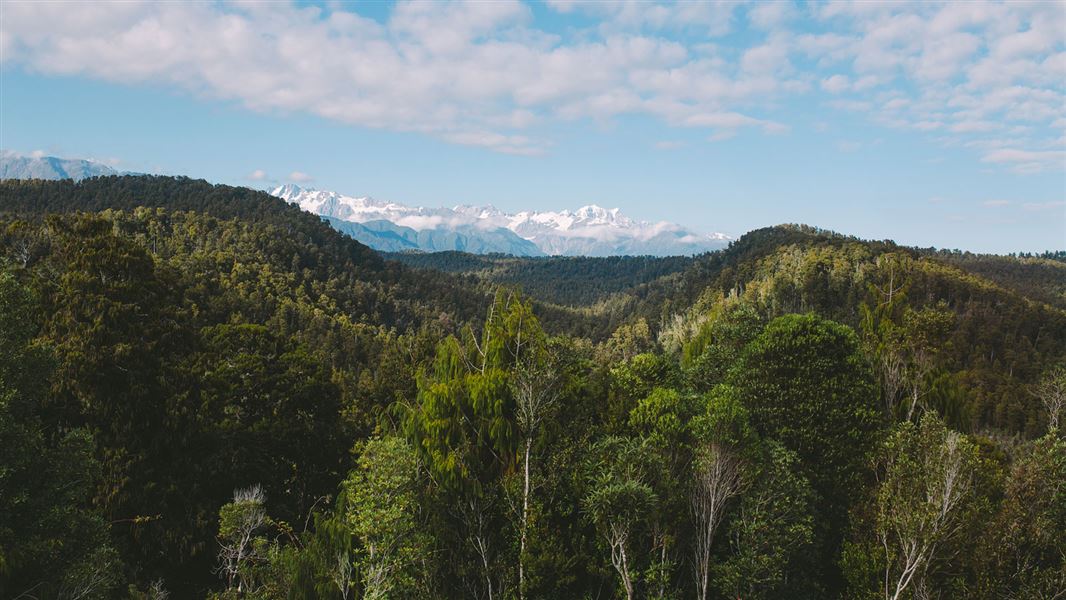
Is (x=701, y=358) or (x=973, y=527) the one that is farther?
(x=701, y=358)

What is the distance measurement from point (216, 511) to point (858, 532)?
93.9 feet

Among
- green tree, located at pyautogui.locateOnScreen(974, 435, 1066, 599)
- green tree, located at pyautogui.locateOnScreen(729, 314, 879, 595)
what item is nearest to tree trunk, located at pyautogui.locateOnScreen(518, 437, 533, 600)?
green tree, located at pyautogui.locateOnScreen(729, 314, 879, 595)

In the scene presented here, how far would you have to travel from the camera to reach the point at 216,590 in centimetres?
2802

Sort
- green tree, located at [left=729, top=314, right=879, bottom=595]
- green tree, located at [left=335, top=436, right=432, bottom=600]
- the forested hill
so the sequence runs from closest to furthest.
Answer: green tree, located at [left=335, top=436, right=432, bottom=600] < the forested hill < green tree, located at [left=729, top=314, right=879, bottom=595]

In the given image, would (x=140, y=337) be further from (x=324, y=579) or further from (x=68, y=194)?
(x=68, y=194)

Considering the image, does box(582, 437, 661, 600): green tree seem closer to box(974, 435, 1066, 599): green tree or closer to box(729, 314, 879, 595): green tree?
box(729, 314, 879, 595): green tree

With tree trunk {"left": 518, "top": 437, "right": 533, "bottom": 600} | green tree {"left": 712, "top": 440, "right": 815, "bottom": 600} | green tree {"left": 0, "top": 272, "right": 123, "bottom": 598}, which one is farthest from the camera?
green tree {"left": 712, "top": 440, "right": 815, "bottom": 600}

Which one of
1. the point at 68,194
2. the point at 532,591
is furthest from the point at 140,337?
the point at 68,194

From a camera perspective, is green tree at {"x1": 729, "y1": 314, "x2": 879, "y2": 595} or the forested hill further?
green tree at {"x1": 729, "y1": 314, "x2": 879, "y2": 595}

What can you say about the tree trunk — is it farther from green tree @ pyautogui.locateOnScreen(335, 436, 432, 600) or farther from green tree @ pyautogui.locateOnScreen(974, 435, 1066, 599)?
green tree @ pyautogui.locateOnScreen(974, 435, 1066, 599)

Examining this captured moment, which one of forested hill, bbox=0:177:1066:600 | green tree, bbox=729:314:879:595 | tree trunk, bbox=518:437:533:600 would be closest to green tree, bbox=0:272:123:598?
forested hill, bbox=0:177:1066:600

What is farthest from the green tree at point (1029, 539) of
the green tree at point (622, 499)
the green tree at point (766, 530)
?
the green tree at point (622, 499)

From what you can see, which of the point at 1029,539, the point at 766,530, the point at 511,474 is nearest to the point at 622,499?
the point at 511,474

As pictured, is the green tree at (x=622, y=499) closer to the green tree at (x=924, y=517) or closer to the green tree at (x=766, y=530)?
the green tree at (x=766, y=530)
